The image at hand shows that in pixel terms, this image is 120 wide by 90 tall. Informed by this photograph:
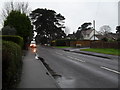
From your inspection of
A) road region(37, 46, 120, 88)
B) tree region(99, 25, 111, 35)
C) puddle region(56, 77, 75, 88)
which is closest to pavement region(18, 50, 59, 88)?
puddle region(56, 77, 75, 88)

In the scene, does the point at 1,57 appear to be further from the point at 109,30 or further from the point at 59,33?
the point at 109,30

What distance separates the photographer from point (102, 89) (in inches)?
284

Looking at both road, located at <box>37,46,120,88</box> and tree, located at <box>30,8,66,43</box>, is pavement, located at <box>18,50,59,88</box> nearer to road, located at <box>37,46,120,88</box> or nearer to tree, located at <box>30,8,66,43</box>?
road, located at <box>37,46,120,88</box>

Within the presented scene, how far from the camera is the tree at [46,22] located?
73.2 metres

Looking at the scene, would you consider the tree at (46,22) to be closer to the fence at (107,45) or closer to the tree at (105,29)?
the fence at (107,45)

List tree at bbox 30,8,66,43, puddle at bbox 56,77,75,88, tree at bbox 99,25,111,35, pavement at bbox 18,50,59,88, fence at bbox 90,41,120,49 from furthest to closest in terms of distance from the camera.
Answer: tree at bbox 99,25,111,35 < tree at bbox 30,8,66,43 < fence at bbox 90,41,120,49 < puddle at bbox 56,77,75,88 < pavement at bbox 18,50,59,88

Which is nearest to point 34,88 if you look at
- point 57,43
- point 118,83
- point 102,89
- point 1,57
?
point 1,57

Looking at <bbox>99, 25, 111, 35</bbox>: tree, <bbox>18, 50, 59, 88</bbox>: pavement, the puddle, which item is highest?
<bbox>99, 25, 111, 35</bbox>: tree

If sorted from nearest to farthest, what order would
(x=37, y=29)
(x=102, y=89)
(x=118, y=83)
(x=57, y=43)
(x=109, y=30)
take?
(x=102, y=89), (x=118, y=83), (x=57, y=43), (x=37, y=29), (x=109, y=30)

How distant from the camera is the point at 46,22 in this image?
7294cm

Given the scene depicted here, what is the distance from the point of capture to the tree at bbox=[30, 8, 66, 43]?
240 feet

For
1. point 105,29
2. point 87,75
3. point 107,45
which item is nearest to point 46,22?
point 107,45

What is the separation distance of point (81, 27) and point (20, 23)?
91.2 m

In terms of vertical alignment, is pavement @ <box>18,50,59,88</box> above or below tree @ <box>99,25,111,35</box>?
below
